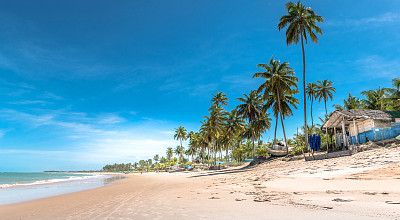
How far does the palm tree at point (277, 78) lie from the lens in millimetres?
29453

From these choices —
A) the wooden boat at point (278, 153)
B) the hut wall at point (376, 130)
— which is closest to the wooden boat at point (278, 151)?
the wooden boat at point (278, 153)

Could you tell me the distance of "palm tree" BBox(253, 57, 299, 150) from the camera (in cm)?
2945

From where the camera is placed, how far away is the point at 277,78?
2928 cm

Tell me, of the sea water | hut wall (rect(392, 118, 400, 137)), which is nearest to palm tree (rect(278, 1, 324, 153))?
hut wall (rect(392, 118, 400, 137))

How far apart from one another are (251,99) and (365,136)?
18820 millimetres

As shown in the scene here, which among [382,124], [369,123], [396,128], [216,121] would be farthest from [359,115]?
[216,121]

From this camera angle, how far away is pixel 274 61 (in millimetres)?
31359

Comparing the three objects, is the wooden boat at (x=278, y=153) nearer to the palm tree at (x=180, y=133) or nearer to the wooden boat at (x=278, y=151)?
the wooden boat at (x=278, y=151)

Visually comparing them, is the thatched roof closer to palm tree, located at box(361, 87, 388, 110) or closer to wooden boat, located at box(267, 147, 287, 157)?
wooden boat, located at box(267, 147, 287, 157)

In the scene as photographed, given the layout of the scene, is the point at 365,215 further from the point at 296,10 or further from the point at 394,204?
the point at 296,10

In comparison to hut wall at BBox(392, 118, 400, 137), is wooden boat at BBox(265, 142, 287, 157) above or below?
below

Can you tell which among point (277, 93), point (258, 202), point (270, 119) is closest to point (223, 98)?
point (270, 119)

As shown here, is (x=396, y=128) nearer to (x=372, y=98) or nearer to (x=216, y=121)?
(x=372, y=98)

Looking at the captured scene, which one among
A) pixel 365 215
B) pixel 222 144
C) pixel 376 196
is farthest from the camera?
pixel 222 144
